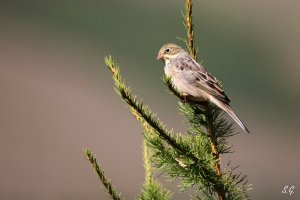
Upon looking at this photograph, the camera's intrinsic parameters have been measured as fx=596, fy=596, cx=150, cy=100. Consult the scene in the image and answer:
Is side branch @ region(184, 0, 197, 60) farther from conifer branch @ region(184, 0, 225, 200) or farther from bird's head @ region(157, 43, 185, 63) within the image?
bird's head @ region(157, 43, 185, 63)

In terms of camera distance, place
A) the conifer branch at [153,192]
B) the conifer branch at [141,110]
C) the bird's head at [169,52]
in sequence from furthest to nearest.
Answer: the bird's head at [169,52]
the conifer branch at [153,192]
the conifer branch at [141,110]

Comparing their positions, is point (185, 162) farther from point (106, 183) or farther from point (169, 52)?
point (169, 52)

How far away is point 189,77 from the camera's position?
12.8 feet

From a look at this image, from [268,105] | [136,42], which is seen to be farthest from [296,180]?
[136,42]

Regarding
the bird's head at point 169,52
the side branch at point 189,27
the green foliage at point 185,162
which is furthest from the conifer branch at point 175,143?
the bird's head at point 169,52

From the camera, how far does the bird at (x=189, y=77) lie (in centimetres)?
341

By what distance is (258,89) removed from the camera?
3189 cm

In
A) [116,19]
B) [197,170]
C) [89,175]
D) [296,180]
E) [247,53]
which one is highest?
[116,19]

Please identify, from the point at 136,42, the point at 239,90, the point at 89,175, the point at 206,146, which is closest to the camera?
the point at 206,146

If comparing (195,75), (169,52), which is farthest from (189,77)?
(169,52)

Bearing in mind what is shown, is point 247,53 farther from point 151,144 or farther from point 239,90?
point 151,144

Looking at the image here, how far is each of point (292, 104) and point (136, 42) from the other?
10.1m

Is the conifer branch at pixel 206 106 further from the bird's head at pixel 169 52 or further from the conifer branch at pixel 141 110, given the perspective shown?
the bird's head at pixel 169 52

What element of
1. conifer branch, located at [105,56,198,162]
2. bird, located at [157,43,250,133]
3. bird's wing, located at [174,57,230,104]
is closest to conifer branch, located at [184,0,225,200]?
conifer branch, located at [105,56,198,162]
